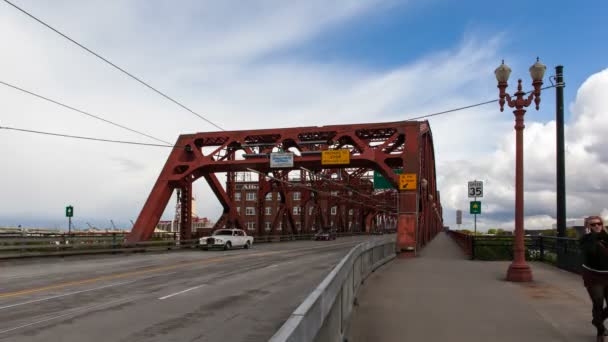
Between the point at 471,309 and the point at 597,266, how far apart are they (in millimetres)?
3463

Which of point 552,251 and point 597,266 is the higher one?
point 597,266

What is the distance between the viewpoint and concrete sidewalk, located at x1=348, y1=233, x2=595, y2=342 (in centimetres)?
855

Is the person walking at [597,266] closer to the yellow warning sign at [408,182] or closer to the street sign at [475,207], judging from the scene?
the yellow warning sign at [408,182]

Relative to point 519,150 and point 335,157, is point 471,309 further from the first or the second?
point 335,157

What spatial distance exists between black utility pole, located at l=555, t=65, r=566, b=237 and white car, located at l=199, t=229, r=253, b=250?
76.6 feet

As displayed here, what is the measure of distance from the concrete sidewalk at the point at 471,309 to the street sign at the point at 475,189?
13292mm

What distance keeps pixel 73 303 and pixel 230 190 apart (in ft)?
114

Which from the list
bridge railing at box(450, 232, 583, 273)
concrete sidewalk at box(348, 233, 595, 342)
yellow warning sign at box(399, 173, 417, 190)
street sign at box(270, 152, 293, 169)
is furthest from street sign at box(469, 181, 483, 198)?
concrete sidewalk at box(348, 233, 595, 342)

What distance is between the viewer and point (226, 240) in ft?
121

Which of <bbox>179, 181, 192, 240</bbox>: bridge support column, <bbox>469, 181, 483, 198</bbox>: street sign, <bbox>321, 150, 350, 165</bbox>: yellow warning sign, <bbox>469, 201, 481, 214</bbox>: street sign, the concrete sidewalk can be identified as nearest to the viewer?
the concrete sidewalk

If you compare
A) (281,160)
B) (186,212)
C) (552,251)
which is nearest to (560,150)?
(552,251)

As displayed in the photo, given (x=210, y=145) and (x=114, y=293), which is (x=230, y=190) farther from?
(x=114, y=293)

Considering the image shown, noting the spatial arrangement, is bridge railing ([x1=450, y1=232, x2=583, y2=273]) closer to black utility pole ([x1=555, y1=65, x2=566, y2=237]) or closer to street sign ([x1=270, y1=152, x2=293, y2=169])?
black utility pole ([x1=555, y1=65, x2=566, y2=237])

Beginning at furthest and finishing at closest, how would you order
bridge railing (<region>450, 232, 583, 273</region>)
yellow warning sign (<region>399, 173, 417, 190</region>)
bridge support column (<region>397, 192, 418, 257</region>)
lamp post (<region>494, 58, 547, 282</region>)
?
yellow warning sign (<region>399, 173, 417, 190</region>), bridge support column (<region>397, 192, 418, 257</region>), bridge railing (<region>450, 232, 583, 273</region>), lamp post (<region>494, 58, 547, 282</region>)
